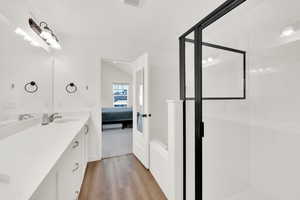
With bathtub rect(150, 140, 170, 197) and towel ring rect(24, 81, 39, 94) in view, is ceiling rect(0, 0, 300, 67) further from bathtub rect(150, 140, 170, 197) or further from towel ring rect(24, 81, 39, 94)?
bathtub rect(150, 140, 170, 197)

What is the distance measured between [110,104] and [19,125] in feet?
18.4

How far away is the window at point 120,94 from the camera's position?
24.5 feet

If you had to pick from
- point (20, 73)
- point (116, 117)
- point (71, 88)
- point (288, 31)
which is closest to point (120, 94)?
point (116, 117)

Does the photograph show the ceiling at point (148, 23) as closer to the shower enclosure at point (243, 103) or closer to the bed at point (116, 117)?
the shower enclosure at point (243, 103)

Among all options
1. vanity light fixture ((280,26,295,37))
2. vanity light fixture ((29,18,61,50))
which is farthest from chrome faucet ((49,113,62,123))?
vanity light fixture ((280,26,295,37))

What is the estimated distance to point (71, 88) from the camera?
2.71m

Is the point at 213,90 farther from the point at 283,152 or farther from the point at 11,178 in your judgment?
the point at 11,178

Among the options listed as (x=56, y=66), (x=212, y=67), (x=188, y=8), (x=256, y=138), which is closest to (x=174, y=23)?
(x=188, y=8)

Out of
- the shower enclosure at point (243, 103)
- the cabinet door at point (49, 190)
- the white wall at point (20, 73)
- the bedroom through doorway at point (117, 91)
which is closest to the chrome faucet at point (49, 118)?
the white wall at point (20, 73)

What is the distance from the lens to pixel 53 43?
2.12 metres

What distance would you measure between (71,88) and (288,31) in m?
3.26

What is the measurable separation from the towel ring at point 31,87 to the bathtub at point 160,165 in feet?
7.12

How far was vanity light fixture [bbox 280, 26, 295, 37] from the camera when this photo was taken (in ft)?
4.81

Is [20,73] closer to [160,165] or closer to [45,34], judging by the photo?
[45,34]
